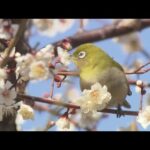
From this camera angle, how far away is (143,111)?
2500mm

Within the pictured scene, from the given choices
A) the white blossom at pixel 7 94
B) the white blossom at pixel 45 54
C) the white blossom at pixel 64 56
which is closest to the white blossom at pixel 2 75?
the white blossom at pixel 7 94

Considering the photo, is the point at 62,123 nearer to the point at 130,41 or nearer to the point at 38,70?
the point at 38,70

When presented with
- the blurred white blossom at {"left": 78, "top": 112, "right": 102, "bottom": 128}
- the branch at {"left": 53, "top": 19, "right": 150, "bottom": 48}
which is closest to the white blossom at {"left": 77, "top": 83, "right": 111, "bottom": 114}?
the blurred white blossom at {"left": 78, "top": 112, "right": 102, "bottom": 128}

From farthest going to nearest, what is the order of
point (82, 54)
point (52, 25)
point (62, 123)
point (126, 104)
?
point (52, 25)
point (126, 104)
point (82, 54)
point (62, 123)

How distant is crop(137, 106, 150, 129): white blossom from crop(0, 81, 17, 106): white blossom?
2.06ft

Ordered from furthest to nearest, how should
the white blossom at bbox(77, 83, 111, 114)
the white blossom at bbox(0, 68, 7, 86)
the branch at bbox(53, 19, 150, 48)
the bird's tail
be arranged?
the branch at bbox(53, 19, 150, 48)
the bird's tail
the white blossom at bbox(77, 83, 111, 114)
the white blossom at bbox(0, 68, 7, 86)

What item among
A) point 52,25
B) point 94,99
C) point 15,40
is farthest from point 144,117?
point 52,25

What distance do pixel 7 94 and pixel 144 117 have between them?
710 millimetres

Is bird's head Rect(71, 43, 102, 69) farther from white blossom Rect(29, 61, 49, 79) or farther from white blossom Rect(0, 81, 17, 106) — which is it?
white blossom Rect(0, 81, 17, 106)

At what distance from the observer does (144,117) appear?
8.27ft

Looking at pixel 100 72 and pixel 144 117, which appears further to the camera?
pixel 100 72

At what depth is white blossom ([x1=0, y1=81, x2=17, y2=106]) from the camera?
2.30 m

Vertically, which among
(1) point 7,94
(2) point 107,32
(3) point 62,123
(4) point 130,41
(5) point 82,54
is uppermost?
(4) point 130,41

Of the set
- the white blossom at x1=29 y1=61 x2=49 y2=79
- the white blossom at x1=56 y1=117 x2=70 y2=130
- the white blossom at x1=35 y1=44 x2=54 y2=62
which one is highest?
the white blossom at x1=35 y1=44 x2=54 y2=62
